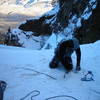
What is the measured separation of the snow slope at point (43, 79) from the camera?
5074 mm

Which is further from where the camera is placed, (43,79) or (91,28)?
(91,28)

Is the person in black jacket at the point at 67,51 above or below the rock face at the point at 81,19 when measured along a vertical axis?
below

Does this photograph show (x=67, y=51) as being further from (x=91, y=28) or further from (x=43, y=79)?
(x=91, y=28)

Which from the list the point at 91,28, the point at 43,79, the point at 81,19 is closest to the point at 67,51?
the point at 43,79

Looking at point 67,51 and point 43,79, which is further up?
point 67,51

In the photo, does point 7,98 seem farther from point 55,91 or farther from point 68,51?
point 68,51

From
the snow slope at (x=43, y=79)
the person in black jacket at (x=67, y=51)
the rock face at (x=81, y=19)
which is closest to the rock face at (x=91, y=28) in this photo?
the rock face at (x=81, y=19)

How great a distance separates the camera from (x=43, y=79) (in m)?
5.94

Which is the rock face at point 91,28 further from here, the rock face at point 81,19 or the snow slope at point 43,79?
the snow slope at point 43,79

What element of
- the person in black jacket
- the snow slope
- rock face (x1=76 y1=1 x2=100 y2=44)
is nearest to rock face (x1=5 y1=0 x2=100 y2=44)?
rock face (x1=76 y1=1 x2=100 y2=44)

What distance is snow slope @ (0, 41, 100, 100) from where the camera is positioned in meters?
5.07

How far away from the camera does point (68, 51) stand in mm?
6230

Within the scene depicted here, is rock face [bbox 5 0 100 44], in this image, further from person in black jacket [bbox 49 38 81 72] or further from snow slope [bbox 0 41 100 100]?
person in black jacket [bbox 49 38 81 72]

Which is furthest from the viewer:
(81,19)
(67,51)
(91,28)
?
(81,19)
